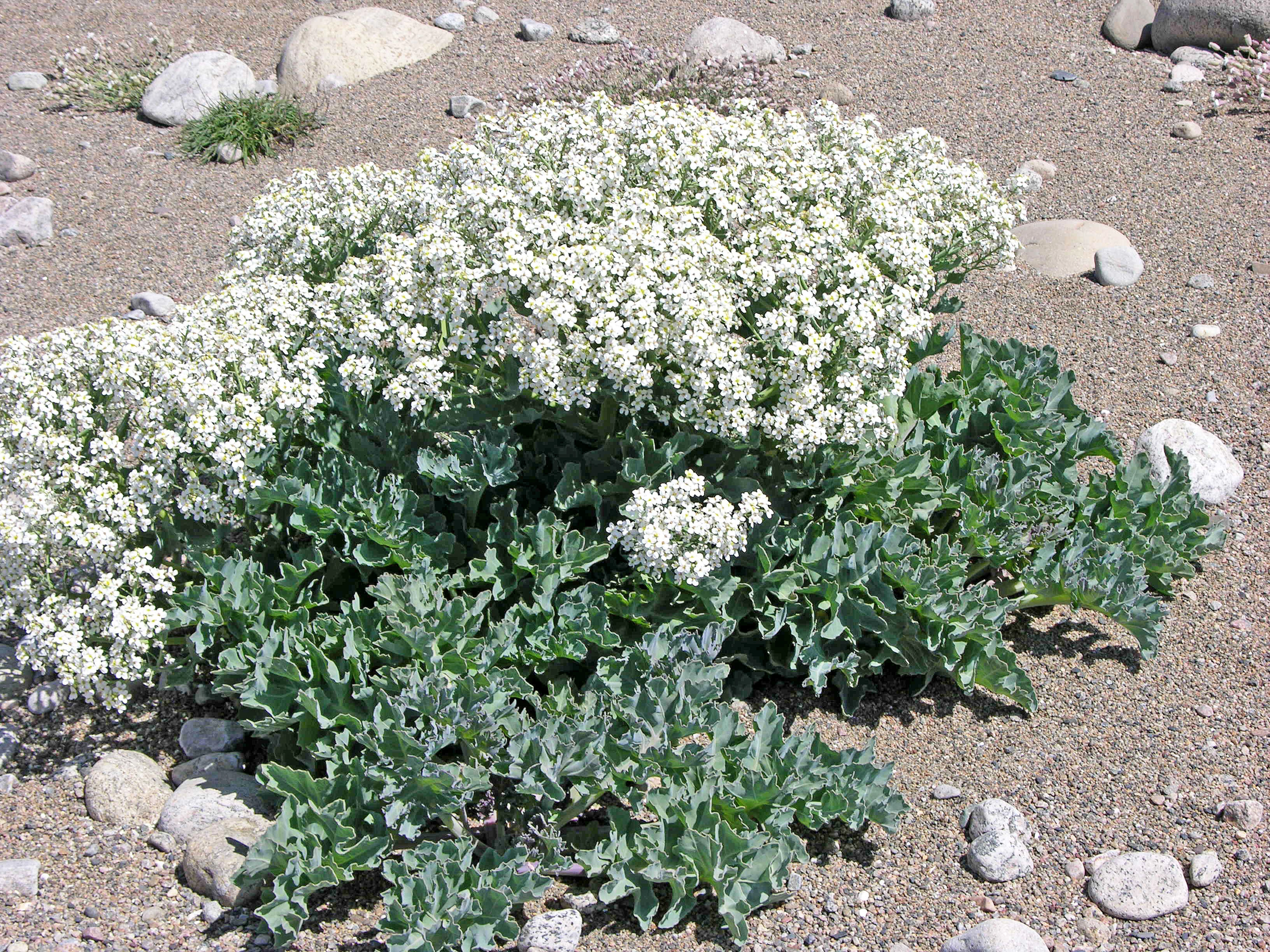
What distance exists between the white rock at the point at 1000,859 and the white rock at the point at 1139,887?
0.72 ft

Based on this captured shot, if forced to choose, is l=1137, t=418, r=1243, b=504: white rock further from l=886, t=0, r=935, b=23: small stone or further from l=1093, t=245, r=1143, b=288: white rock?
l=886, t=0, r=935, b=23: small stone

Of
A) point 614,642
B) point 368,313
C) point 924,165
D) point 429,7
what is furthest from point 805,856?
point 429,7

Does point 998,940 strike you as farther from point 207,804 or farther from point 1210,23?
point 1210,23

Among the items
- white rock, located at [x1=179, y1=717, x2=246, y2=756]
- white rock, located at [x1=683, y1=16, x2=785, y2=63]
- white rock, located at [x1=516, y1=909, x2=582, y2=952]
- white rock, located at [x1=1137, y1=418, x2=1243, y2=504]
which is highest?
white rock, located at [x1=683, y1=16, x2=785, y2=63]

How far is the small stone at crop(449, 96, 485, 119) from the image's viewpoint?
9.62 meters

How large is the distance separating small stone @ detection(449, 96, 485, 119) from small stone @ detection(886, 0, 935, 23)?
3836mm

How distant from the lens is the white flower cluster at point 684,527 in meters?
4.07

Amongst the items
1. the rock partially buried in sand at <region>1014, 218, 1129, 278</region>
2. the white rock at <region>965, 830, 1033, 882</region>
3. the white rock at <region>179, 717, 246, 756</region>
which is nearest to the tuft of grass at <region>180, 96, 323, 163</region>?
the rock partially buried in sand at <region>1014, 218, 1129, 278</region>

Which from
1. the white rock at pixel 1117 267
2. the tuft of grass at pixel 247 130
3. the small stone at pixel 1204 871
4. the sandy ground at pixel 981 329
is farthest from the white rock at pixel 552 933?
the tuft of grass at pixel 247 130

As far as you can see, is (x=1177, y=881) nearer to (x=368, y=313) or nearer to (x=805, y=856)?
(x=805, y=856)

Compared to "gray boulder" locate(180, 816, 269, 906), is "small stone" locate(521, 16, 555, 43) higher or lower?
higher

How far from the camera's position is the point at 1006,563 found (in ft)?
16.6

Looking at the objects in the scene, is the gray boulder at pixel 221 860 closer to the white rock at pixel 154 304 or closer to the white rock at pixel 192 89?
the white rock at pixel 154 304

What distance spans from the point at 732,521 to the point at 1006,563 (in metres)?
1.59
